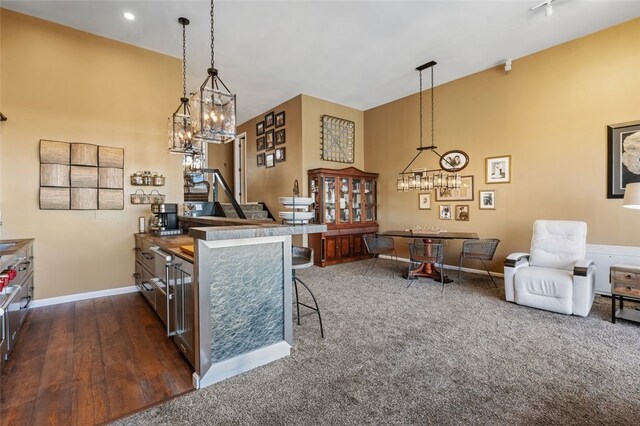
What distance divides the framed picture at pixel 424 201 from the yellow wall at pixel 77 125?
4815mm

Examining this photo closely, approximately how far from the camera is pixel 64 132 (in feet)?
12.8

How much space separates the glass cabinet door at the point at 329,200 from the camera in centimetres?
622

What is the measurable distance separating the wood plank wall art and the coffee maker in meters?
0.51

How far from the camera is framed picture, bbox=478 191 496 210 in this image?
5227 millimetres

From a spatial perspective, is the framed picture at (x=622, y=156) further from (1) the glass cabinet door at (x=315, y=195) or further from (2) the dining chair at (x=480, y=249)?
(1) the glass cabinet door at (x=315, y=195)

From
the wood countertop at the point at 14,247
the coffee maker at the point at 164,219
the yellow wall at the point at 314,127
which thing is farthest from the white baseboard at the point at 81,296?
the yellow wall at the point at 314,127

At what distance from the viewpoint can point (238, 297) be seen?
222 cm

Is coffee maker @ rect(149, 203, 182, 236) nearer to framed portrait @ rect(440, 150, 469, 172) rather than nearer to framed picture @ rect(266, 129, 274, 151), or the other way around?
framed picture @ rect(266, 129, 274, 151)

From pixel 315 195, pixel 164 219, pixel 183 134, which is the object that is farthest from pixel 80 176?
pixel 315 195

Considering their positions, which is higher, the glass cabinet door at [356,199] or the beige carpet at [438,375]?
the glass cabinet door at [356,199]

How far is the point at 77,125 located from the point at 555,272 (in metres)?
6.52

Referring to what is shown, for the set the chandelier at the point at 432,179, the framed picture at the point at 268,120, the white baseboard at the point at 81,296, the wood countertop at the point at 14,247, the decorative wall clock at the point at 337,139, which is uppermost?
the framed picture at the point at 268,120

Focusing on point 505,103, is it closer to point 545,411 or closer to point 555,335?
point 555,335

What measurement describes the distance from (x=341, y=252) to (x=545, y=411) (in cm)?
466
